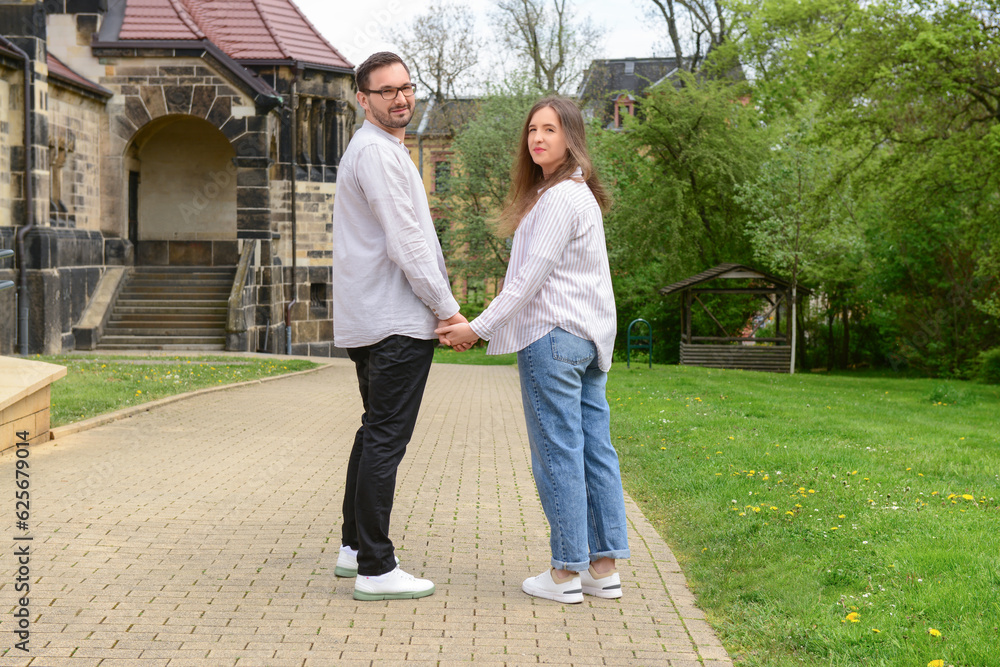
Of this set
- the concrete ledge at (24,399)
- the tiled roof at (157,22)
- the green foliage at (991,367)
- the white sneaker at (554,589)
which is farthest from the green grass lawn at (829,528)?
the green foliage at (991,367)

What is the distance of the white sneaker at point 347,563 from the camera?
4.42 m

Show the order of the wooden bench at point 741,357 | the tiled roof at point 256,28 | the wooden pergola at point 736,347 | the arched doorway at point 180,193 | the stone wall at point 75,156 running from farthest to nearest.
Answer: the wooden bench at point 741,357 → the wooden pergola at point 736,347 → the arched doorway at point 180,193 → the tiled roof at point 256,28 → the stone wall at point 75,156

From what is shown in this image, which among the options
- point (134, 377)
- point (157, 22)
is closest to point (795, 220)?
point (157, 22)

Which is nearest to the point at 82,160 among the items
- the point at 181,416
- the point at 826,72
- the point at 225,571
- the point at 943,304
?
the point at 181,416

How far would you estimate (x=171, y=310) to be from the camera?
22406 millimetres

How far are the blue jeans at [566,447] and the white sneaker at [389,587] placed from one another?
1.93ft

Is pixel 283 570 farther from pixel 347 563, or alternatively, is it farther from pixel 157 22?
pixel 157 22

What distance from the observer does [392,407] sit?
4141 mm

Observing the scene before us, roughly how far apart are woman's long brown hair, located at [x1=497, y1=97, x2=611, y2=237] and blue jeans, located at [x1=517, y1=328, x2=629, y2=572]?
591 millimetres

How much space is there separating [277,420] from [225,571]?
580 cm

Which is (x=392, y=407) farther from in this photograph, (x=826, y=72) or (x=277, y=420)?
(x=826, y=72)

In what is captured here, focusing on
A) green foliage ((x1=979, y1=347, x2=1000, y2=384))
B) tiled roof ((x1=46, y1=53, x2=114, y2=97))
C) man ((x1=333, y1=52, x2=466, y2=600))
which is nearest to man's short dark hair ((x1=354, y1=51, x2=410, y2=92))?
man ((x1=333, y1=52, x2=466, y2=600))

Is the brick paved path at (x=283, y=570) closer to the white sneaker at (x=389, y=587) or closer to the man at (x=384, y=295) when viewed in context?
the white sneaker at (x=389, y=587)

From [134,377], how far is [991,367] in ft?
72.7
